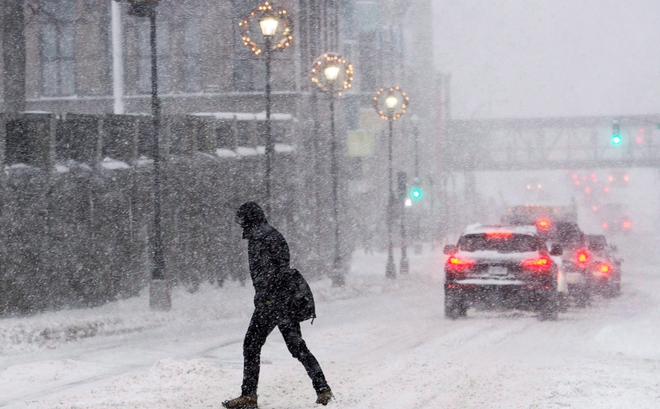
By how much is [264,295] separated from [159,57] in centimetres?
3212

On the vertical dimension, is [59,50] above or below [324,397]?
above

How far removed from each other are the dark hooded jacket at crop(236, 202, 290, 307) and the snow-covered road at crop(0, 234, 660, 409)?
1187 millimetres

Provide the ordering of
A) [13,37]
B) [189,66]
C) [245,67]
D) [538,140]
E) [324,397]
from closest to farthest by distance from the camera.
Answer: [324,397]
[13,37]
[245,67]
[189,66]
[538,140]

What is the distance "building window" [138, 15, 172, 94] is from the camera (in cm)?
3944

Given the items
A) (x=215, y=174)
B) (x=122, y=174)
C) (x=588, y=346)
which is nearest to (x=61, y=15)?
(x=215, y=174)

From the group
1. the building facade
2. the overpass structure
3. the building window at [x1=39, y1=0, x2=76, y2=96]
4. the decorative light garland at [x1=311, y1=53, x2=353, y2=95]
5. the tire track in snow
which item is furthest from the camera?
the overpass structure

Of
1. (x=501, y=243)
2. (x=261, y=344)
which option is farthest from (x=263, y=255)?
(x=501, y=243)

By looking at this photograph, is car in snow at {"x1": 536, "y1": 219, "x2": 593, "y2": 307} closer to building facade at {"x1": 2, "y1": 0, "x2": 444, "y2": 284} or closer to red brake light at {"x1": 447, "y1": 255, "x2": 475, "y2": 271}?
red brake light at {"x1": 447, "y1": 255, "x2": 475, "y2": 271}

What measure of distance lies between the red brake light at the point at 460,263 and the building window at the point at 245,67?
69.9 ft

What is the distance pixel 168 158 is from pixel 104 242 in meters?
3.71

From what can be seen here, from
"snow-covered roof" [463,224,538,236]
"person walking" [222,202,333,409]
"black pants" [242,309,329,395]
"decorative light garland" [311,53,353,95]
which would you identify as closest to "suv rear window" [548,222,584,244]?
"snow-covered roof" [463,224,538,236]

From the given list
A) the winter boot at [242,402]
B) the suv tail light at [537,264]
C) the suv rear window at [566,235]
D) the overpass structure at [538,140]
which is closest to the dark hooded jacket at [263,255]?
the winter boot at [242,402]

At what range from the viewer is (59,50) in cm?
4000

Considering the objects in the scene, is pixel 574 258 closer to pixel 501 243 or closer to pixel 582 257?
pixel 582 257
